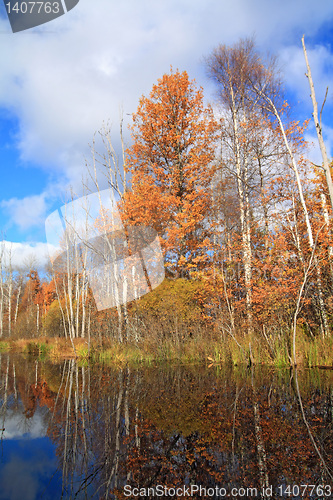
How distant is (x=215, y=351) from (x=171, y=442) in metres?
6.01

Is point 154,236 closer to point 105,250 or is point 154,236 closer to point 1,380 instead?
point 105,250

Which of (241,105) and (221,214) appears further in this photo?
(221,214)

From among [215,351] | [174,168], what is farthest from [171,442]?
[174,168]

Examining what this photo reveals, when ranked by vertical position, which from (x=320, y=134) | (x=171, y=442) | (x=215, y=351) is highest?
(x=320, y=134)

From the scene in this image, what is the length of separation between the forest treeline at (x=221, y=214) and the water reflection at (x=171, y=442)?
4512 mm

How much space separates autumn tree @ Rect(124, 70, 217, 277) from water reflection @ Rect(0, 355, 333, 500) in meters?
8.25

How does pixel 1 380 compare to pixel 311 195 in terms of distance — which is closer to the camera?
pixel 1 380

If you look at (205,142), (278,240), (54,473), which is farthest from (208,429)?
(205,142)

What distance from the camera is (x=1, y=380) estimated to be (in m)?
6.98

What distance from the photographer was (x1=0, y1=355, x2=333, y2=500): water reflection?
2.03 meters

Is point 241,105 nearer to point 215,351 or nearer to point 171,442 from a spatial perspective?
point 215,351

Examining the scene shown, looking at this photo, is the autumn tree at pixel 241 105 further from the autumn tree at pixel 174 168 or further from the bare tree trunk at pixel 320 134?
the bare tree trunk at pixel 320 134

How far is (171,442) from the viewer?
110 inches

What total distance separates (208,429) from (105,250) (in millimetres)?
11730
